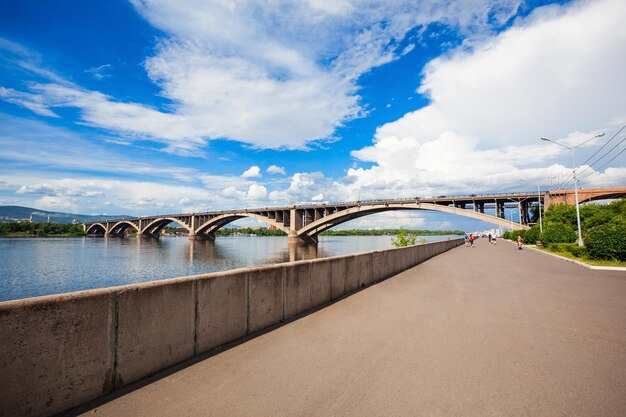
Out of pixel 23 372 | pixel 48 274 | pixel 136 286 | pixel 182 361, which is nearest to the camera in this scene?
pixel 23 372

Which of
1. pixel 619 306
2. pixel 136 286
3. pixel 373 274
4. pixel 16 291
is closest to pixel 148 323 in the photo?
pixel 136 286

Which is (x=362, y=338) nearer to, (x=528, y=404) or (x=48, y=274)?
(x=528, y=404)

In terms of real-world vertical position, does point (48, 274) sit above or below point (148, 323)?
below

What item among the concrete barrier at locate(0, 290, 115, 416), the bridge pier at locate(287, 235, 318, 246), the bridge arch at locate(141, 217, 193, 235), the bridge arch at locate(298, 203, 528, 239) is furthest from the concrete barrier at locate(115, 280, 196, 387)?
the bridge arch at locate(141, 217, 193, 235)

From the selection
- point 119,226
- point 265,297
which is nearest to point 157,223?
point 119,226

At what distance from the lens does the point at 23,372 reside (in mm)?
3006

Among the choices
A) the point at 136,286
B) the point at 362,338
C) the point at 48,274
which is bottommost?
the point at 48,274

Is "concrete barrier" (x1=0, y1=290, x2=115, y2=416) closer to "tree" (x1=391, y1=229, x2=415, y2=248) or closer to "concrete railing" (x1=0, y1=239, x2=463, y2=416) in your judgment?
"concrete railing" (x1=0, y1=239, x2=463, y2=416)

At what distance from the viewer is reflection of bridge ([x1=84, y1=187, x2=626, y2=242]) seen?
68.3m

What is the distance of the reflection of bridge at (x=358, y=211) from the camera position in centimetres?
6831

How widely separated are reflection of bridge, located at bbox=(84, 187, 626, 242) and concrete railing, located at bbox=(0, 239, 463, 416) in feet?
233

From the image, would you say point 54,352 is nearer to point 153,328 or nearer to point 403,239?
point 153,328

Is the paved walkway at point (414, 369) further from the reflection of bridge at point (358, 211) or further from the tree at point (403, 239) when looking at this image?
the reflection of bridge at point (358, 211)

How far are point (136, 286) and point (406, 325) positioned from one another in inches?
192
